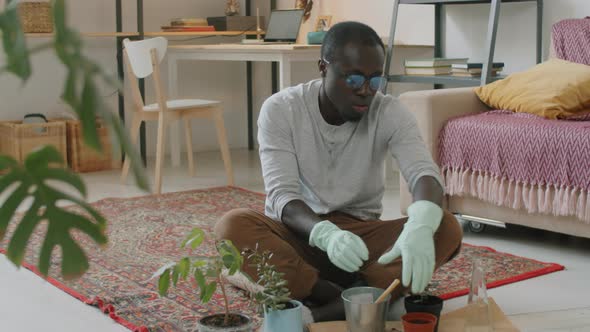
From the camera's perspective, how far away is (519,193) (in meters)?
2.85

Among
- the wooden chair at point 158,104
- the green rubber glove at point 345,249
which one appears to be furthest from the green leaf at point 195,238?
the wooden chair at point 158,104

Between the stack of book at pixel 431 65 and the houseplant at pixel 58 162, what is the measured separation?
3629 mm

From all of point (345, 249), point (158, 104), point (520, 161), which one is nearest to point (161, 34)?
point (158, 104)

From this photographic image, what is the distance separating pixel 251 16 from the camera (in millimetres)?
5227

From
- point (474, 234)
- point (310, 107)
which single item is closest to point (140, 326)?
point (310, 107)

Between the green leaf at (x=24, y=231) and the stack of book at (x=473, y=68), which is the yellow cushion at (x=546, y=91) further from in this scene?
the green leaf at (x=24, y=231)

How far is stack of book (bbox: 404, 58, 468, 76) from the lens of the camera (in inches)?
158

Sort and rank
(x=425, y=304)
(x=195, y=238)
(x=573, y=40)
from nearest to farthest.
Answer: (x=195, y=238) → (x=425, y=304) → (x=573, y=40)

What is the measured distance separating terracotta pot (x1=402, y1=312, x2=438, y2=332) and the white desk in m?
2.43

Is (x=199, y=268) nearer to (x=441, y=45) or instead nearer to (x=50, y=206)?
(x=50, y=206)

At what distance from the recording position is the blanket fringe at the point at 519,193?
2689 mm

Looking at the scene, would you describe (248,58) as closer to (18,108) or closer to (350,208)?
(18,108)

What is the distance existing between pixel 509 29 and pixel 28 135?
238 cm

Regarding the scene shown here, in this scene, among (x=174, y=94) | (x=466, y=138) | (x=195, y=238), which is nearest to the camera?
(x=195, y=238)
